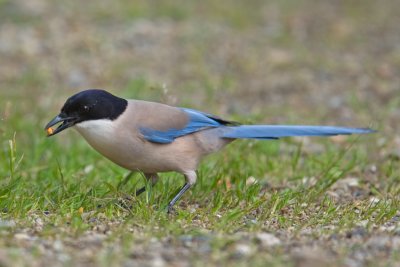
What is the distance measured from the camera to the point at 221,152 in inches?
268

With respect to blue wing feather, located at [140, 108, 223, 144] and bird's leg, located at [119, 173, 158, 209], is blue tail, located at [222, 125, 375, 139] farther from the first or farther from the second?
bird's leg, located at [119, 173, 158, 209]

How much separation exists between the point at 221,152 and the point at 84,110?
5.35 feet

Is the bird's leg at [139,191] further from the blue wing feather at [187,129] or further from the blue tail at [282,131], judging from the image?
the blue tail at [282,131]

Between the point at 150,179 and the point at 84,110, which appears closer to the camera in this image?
the point at 84,110

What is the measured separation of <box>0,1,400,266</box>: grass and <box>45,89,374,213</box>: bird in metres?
0.21

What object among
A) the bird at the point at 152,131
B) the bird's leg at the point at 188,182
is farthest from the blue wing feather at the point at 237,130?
the bird's leg at the point at 188,182

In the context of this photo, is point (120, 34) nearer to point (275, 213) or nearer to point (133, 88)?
point (133, 88)

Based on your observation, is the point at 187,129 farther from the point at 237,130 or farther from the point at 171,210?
the point at 171,210

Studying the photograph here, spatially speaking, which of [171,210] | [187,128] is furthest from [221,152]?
[171,210]

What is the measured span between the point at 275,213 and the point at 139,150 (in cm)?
100

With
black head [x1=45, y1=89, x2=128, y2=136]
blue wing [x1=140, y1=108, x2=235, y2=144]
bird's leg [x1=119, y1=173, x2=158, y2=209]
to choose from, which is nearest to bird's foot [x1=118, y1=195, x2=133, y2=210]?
bird's leg [x1=119, y1=173, x2=158, y2=209]

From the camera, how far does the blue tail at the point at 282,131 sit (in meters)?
5.79

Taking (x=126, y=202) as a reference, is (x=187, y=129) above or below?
above

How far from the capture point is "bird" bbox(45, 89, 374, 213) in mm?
5512
